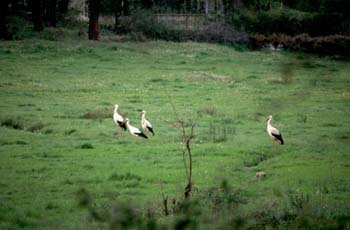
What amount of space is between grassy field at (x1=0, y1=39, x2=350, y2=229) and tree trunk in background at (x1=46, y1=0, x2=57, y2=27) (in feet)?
42.2

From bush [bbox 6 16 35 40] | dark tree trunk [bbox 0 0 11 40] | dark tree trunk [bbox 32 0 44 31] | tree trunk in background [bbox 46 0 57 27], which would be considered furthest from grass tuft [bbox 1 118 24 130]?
tree trunk in background [bbox 46 0 57 27]

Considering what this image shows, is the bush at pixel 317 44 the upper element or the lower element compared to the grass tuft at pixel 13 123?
upper

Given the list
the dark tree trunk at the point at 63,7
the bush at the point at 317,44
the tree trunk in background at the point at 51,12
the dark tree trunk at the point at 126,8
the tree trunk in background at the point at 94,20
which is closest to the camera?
the bush at the point at 317,44

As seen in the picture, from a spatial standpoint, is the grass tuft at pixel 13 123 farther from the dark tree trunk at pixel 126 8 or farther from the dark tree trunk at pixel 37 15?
the dark tree trunk at pixel 126 8

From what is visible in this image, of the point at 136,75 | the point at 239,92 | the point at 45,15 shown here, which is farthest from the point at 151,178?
the point at 45,15

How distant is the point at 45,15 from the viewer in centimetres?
5747

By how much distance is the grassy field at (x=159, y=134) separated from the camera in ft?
43.4

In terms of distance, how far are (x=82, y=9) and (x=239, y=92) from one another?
125 ft

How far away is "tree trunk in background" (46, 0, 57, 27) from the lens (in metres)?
55.2

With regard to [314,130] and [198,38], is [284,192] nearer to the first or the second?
[314,130]

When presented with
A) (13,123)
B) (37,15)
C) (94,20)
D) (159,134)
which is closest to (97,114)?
(13,123)

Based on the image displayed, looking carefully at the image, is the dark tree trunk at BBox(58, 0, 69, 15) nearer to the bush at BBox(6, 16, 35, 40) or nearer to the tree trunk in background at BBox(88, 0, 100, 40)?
the bush at BBox(6, 16, 35, 40)

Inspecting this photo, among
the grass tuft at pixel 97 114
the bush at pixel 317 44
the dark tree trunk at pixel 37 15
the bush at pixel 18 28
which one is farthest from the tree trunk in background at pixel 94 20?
the bush at pixel 317 44

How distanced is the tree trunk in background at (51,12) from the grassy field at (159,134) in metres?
12.9
